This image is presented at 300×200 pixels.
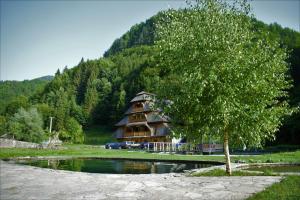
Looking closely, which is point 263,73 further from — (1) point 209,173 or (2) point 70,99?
(2) point 70,99

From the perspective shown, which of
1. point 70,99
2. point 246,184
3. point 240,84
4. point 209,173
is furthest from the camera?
point 70,99

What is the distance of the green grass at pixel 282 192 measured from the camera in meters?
8.17

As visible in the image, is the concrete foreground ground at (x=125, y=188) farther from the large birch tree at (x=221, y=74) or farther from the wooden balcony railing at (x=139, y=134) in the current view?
the wooden balcony railing at (x=139, y=134)

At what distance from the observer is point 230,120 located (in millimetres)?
13547

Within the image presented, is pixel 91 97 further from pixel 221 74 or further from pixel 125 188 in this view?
pixel 125 188

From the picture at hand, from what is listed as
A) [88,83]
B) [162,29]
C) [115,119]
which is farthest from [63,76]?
[162,29]

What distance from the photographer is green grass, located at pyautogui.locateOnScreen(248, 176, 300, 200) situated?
26.8 feet

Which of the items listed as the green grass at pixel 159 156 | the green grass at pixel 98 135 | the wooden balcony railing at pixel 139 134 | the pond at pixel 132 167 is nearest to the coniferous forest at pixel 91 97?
the green grass at pixel 98 135

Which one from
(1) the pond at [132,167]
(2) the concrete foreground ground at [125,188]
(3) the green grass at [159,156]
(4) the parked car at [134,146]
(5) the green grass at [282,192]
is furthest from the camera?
(4) the parked car at [134,146]

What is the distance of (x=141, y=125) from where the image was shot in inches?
2965

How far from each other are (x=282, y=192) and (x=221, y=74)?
19.7 feet

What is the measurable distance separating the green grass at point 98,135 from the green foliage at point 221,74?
86180mm

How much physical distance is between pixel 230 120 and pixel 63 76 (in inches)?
6822

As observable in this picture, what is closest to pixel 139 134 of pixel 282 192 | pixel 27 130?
pixel 27 130
